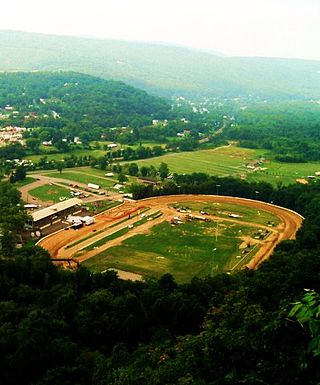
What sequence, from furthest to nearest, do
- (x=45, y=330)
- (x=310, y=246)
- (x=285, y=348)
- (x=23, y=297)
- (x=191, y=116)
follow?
(x=191, y=116), (x=310, y=246), (x=23, y=297), (x=45, y=330), (x=285, y=348)

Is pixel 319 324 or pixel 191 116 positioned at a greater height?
pixel 319 324

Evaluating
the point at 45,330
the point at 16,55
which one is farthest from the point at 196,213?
the point at 16,55

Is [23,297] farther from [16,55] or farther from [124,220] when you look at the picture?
[16,55]

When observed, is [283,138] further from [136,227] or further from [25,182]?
[136,227]

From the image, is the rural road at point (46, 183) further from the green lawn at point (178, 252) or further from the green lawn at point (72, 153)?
the green lawn at point (72, 153)

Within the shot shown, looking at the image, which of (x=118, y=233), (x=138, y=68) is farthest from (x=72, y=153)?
(x=138, y=68)

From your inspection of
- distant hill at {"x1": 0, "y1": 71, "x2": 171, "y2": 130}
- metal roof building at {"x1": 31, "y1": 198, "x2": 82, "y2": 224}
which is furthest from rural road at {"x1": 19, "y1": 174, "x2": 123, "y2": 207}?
distant hill at {"x1": 0, "y1": 71, "x2": 171, "y2": 130}
